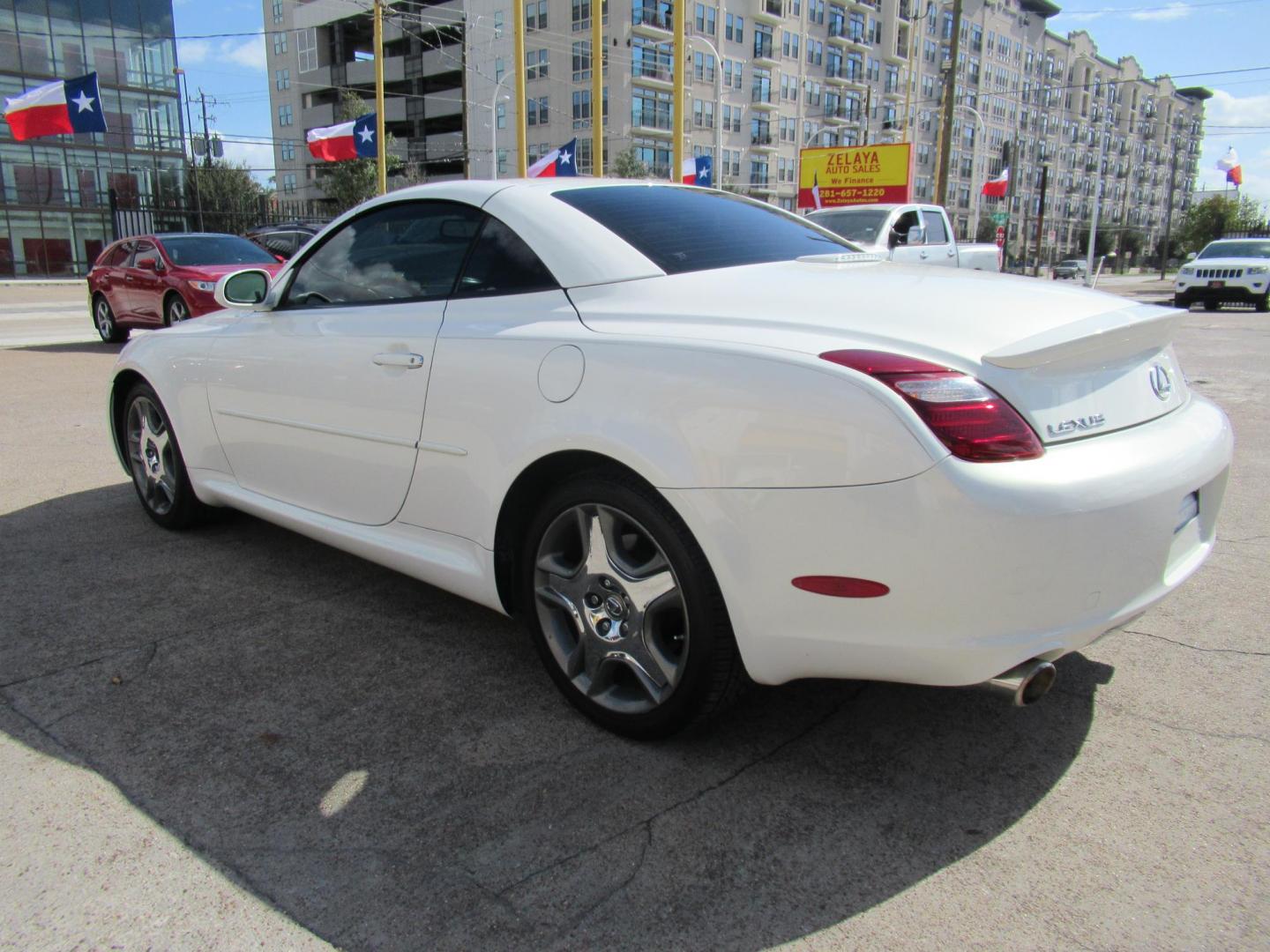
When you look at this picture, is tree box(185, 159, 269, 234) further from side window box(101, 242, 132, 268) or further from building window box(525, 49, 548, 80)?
side window box(101, 242, 132, 268)

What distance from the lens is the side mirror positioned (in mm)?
3992

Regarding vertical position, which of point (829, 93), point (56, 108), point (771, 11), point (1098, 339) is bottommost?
point (1098, 339)

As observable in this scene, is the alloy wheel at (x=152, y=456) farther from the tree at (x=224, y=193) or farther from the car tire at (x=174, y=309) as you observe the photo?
the tree at (x=224, y=193)

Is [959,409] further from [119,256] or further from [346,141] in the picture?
[346,141]

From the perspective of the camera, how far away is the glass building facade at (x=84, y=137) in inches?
1532

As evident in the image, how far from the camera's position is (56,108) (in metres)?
23.0

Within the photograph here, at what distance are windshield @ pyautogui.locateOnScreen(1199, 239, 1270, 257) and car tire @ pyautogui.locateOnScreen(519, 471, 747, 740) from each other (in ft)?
80.0

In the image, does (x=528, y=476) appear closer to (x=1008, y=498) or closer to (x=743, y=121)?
(x=1008, y=498)

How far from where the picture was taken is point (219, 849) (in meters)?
2.15

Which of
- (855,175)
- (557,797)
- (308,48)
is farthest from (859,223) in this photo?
(308,48)

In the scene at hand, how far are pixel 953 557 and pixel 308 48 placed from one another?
80739 millimetres

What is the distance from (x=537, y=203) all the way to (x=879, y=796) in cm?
200

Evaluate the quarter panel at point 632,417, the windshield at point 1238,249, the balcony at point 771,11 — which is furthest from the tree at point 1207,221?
the quarter panel at point 632,417

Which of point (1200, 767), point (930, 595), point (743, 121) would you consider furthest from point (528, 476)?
point (743, 121)
